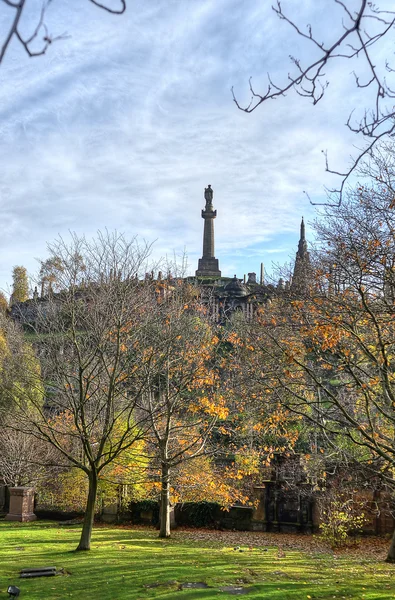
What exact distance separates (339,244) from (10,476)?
19.1m

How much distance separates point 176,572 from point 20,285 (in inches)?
2630

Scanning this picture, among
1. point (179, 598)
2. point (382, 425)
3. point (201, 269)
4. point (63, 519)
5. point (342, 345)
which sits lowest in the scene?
point (63, 519)

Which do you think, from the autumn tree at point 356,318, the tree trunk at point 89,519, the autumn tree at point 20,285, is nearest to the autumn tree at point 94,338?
the tree trunk at point 89,519

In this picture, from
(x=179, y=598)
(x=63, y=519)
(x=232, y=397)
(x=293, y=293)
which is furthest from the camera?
(x=63, y=519)

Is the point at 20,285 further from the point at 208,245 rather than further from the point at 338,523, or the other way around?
the point at 338,523

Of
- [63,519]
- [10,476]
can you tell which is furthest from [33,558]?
[10,476]

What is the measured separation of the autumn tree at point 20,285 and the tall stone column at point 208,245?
81.8ft

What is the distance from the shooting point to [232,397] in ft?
53.8

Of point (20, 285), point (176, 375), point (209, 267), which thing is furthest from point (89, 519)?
point (209, 267)

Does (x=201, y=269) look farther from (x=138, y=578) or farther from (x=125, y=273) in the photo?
(x=138, y=578)

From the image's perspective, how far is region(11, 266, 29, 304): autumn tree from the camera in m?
68.0

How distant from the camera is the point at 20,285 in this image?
71.8 metres

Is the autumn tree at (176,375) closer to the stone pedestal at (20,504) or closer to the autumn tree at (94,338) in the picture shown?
the autumn tree at (94,338)

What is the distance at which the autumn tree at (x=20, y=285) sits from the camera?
68.0 m
